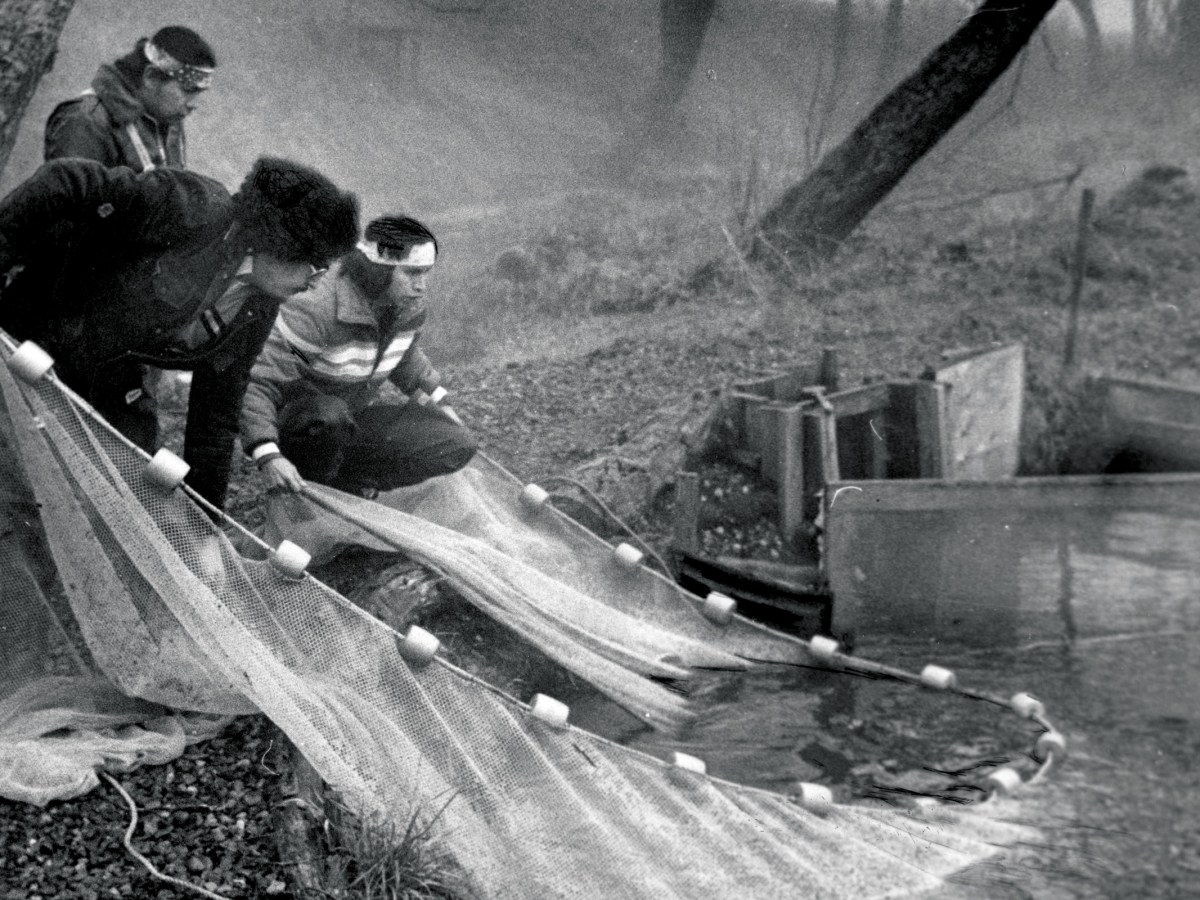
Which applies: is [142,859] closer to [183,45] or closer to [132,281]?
[132,281]

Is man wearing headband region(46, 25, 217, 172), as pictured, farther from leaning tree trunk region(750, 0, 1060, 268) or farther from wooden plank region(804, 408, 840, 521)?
leaning tree trunk region(750, 0, 1060, 268)

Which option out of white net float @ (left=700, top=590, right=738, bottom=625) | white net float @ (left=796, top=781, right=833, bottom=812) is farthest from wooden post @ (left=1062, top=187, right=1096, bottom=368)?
white net float @ (left=796, top=781, right=833, bottom=812)

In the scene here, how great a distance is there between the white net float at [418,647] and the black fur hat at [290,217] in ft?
4.13

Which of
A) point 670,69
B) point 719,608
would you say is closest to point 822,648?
point 719,608

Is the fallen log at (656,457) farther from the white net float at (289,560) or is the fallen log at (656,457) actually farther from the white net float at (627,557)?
the white net float at (289,560)

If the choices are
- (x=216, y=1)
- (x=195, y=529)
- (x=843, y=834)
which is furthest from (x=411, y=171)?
(x=843, y=834)

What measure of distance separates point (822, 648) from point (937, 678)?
449 millimetres

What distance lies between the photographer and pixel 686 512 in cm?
474

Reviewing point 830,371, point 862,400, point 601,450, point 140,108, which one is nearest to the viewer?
point 140,108

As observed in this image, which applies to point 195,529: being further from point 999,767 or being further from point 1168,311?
point 1168,311

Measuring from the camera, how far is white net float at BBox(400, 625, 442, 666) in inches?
119

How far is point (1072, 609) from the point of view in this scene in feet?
13.9

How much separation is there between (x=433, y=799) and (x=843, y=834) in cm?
115

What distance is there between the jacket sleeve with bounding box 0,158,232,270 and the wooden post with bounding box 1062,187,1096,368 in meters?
3.49
